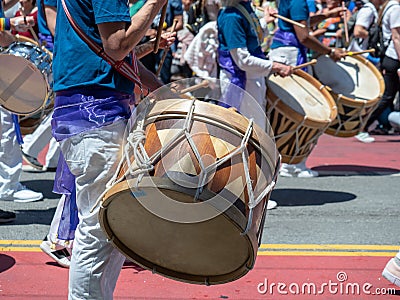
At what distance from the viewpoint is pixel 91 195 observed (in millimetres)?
3170

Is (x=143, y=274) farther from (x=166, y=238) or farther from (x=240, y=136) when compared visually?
(x=240, y=136)

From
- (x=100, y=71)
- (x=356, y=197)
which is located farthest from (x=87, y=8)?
(x=356, y=197)

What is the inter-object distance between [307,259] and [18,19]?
318 cm

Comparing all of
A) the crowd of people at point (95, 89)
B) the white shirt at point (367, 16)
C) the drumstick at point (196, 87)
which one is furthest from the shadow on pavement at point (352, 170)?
the drumstick at point (196, 87)

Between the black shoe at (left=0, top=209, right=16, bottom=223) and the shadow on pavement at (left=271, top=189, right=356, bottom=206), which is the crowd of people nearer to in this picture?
the black shoe at (left=0, top=209, right=16, bottom=223)

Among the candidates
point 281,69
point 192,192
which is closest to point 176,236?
point 192,192

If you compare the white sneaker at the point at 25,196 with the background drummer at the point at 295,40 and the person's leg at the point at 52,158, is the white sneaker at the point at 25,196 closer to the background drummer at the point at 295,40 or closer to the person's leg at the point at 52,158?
the person's leg at the point at 52,158

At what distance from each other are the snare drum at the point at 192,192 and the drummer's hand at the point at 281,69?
125 inches

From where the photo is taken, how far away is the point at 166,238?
10.0 feet

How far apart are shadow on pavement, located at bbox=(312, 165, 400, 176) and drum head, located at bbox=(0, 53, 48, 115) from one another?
4.42m

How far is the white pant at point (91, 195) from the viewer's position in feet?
10.2

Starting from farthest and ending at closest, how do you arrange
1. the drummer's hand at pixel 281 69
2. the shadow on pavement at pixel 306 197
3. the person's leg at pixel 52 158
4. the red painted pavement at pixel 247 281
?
the person's leg at pixel 52 158
the shadow on pavement at pixel 306 197
the drummer's hand at pixel 281 69
the red painted pavement at pixel 247 281

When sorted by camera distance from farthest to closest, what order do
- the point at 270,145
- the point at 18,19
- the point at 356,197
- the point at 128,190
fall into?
the point at 356,197, the point at 18,19, the point at 270,145, the point at 128,190

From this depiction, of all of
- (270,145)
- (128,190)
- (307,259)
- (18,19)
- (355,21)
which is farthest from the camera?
(355,21)
